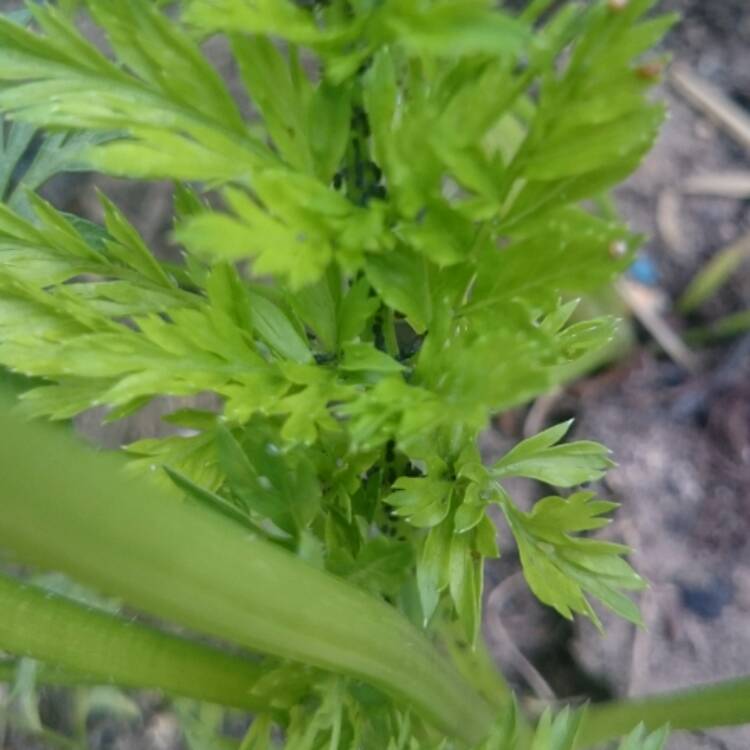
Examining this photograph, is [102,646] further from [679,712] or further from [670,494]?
[670,494]

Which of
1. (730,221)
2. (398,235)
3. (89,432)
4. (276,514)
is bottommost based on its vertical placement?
(89,432)

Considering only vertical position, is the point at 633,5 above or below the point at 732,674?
above

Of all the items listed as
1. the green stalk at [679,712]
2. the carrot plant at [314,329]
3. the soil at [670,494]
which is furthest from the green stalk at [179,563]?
the soil at [670,494]

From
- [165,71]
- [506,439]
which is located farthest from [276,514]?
[506,439]

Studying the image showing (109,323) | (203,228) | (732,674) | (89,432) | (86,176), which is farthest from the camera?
(86,176)

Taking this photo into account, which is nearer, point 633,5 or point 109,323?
point 633,5

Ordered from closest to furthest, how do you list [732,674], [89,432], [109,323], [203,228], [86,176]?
1. [203,228]
2. [109,323]
3. [732,674]
4. [89,432]
5. [86,176]

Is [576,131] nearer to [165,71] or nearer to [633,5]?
[633,5]
